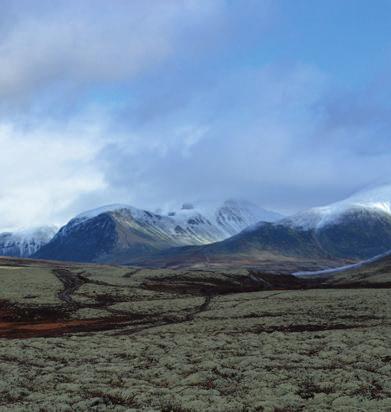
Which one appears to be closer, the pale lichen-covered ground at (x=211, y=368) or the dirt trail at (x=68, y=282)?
the pale lichen-covered ground at (x=211, y=368)

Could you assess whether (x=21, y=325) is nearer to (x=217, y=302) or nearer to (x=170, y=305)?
(x=170, y=305)

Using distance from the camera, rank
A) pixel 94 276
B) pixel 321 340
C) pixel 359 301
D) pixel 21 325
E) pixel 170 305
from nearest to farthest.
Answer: pixel 321 340, pixel 21 325, pixel 359 301, pixel 170 305, pixel 94 276

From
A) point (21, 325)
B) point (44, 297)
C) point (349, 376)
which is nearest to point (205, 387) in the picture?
point (349, 376)

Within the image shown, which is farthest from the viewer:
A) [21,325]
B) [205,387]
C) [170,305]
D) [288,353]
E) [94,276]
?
[94,276]

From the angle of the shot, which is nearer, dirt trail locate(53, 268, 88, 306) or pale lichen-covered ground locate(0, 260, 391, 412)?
pale lichen-covered ground locate(0, 260, 391, 412)

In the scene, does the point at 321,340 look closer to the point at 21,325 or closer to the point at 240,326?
the point at 240,326

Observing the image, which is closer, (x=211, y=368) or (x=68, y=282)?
(x=211, y=368)

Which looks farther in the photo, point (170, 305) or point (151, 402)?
point (170, 305)

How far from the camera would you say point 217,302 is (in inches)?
3263

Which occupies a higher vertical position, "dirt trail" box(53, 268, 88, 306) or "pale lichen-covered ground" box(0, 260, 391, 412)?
"dirt trail" box(53, 268, 88, 306)

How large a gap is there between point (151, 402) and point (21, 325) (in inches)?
1767

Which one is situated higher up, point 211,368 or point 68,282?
point 68,282

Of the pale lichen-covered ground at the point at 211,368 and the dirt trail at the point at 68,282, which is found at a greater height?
the dirt trail at the point at 68,282

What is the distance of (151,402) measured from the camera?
2191cm
